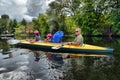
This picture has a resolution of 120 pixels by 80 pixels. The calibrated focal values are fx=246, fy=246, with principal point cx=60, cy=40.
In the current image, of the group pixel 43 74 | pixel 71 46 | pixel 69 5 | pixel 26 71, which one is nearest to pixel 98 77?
pixel 43 74

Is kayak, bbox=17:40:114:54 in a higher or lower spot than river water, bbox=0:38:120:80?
higher

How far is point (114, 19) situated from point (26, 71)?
26.0 meters

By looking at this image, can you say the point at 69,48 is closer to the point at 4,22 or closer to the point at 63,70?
the point at 63,70

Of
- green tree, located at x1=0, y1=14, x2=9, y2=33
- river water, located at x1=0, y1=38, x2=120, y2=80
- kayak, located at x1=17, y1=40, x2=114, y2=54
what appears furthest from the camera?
green tree, located at x1=0, y1=14, x2=9, y2=33

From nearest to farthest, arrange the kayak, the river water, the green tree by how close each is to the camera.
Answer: the river water, the kayak, the green tree

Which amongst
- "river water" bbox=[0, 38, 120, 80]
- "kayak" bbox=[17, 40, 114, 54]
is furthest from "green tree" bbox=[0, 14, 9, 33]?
"river water" bbox=[0, 38, 120, 80]

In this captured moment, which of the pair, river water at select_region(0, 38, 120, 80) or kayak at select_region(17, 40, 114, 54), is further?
kayak at select_region(17, 40, 114, 54)

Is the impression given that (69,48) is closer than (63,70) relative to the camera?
No

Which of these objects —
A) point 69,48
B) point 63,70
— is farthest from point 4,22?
point 63,70

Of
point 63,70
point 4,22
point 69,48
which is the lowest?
point 63,70

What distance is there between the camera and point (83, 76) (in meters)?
14.6

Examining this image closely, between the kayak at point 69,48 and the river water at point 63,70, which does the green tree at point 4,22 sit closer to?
the kayak at point 69,48

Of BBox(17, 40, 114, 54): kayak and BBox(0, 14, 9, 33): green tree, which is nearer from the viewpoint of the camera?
BBox(17, 40, 114, 54): kayak

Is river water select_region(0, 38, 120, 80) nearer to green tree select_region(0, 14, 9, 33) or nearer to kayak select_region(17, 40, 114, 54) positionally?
kayak select_region(17, 40, 114, 54)
